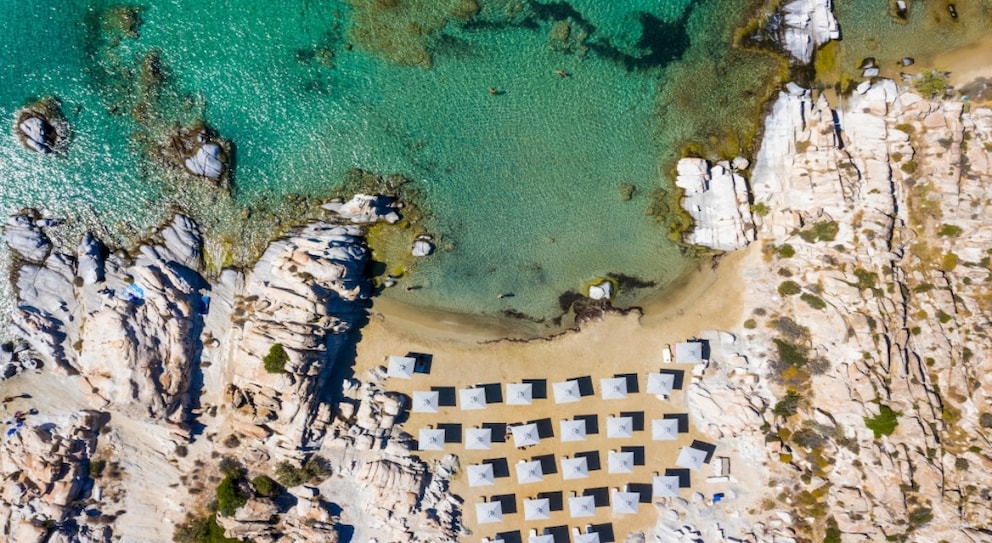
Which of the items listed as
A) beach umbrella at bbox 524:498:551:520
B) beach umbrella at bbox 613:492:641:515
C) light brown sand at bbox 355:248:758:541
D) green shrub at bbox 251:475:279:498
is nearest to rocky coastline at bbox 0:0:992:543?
green shrub at bbox 251:475:279:498

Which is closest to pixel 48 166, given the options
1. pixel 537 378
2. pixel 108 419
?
pixel 108 419

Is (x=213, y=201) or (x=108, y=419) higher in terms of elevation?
(x=213, y=201)

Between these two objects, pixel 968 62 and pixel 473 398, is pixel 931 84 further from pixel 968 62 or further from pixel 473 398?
pixel 473 398

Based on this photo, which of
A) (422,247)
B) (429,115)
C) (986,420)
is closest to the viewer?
(986,420)

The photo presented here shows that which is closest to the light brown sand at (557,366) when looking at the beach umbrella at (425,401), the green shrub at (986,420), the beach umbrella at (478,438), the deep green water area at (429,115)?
the beach umbrella at (425,401)

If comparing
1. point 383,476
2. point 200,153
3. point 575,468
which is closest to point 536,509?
point 575,468

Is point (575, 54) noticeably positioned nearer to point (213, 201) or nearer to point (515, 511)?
point (213, 201)

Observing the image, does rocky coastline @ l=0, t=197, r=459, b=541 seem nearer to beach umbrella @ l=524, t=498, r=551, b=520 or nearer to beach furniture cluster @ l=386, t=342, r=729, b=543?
beach furniture cluster @ l=386, t=342, r=729, b=543

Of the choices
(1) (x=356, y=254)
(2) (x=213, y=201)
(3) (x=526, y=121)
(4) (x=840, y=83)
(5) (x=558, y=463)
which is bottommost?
(5) (x=558, y=463)
